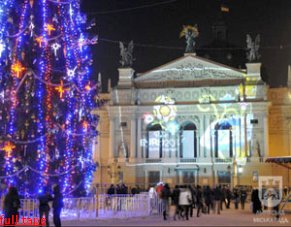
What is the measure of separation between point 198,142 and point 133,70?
11588mm

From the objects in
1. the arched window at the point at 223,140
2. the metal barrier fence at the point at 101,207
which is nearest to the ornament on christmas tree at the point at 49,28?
the metal barrier fence at the point at 101,207

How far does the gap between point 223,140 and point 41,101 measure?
140 ft

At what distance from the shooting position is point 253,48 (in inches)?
2387

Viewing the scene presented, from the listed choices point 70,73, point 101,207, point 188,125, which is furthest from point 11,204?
point 188,125

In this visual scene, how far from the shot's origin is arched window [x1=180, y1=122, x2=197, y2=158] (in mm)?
61688

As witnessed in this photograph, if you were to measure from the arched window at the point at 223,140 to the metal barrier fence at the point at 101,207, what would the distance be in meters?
37.0

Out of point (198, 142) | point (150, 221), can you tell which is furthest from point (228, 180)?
point (150, 221)

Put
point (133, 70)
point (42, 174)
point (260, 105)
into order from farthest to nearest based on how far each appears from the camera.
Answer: point (133, 70), point (260, 105), point (42, 174)

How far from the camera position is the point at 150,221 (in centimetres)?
2130

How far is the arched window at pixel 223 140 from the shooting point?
60.4 meters

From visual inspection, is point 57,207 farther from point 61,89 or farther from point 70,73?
point 70,73

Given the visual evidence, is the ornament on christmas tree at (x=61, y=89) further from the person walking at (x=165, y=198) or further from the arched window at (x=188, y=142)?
the arched window at (x=188, y=142)

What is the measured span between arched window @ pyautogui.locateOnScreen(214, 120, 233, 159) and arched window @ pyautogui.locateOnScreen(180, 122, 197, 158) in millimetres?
2525

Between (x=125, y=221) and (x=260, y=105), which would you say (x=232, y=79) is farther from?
(x=125, y=221)
